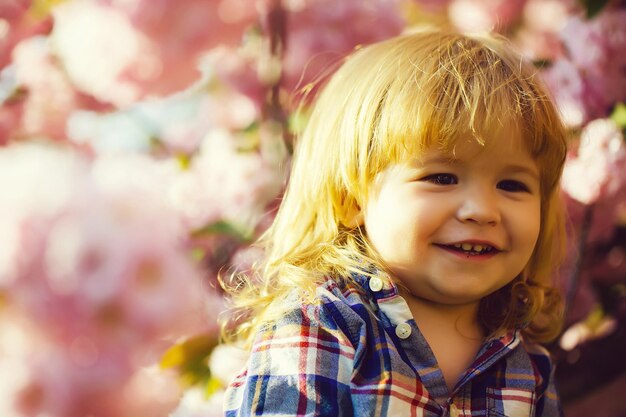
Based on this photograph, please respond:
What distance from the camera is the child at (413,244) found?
1.00 m

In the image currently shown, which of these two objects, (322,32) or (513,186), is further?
(322,32)

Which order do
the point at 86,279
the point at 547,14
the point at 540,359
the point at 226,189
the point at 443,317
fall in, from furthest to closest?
1. the point at 547,14
2. the point at 226,189
3. the point at 540,359
4. the point at 443,317
5. the point at 86,279

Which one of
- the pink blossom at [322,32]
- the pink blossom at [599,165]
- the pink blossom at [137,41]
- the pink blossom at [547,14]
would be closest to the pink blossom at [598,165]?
the pink blossom at [599,165]

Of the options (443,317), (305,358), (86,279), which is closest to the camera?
(86,279)

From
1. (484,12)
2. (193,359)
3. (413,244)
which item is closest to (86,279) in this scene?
(413,244)

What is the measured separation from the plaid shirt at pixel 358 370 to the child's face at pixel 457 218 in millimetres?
66

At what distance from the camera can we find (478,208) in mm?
999

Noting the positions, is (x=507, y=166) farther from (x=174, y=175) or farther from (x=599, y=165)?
(x=174, y=175)

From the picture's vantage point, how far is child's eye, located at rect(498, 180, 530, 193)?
41.8 inches

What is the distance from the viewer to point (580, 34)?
155cm

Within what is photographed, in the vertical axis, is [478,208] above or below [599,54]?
below

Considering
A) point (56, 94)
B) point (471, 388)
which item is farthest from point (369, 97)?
point (56, 94)

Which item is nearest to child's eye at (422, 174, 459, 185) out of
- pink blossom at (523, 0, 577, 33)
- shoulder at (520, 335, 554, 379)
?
shoulder at (520, 335, 554, 379)

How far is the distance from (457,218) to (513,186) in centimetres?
11
